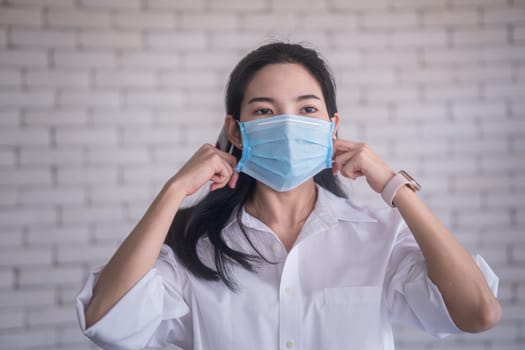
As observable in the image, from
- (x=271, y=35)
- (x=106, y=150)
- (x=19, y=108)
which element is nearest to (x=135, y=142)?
(x=106, y=150)

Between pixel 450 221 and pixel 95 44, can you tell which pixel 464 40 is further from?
pixel 95 44

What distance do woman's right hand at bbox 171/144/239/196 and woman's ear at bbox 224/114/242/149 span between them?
0.09 metres

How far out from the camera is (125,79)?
9.32 ft

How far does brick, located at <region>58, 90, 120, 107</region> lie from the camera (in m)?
2.79

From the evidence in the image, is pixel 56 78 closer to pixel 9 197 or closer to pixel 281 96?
pixel 9 197

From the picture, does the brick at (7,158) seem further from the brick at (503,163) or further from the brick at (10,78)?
the brick at (503,163)

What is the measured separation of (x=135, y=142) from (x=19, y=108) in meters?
0.65

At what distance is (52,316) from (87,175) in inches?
31.6

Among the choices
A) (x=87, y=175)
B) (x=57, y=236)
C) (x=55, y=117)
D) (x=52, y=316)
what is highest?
(x=55, y=117)

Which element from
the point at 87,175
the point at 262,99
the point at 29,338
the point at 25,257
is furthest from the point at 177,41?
the point at 29,338

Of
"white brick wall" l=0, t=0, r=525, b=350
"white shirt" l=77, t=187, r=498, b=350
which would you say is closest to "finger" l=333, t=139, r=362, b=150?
"white shirt" l=77, t=187, r=498, b=350

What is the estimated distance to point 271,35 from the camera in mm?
2922

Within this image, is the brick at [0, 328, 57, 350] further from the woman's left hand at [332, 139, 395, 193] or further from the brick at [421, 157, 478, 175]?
the brick at [421, 157, 478, 175]

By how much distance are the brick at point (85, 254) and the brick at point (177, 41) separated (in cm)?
118
